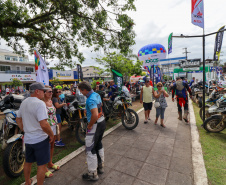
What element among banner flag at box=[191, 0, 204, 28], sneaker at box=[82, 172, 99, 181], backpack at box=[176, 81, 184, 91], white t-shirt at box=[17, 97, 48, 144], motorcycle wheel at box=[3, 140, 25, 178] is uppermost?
banner flag at box=[191, 0, 204, 28]

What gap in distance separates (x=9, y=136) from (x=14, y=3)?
18.2 ft

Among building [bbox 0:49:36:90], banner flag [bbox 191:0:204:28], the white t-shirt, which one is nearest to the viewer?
the white t-shirt

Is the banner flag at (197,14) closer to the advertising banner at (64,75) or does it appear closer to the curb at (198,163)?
the curb at (198,163)

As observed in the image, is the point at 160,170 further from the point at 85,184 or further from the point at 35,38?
the point at 35,38

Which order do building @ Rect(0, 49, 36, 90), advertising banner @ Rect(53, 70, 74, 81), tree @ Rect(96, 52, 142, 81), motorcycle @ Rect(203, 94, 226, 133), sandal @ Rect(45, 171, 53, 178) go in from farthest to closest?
advertising banner @ Rect(53, 70, 74, 81) < building @ Rect(0, 49, 36, 90) < tree @ Rect(96, 52, 142, 81) < motorcycle @ Rect(203, 94, 226, 133) < sandal @ Rect(45, 171, 53, 178)

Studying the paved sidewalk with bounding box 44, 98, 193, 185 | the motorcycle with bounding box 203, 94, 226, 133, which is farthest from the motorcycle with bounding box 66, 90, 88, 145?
the motorcycle with bounding box 203, 94, 226, 133

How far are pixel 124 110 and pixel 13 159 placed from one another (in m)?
3.34

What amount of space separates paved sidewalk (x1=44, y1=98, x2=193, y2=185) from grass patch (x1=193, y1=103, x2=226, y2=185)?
34cm

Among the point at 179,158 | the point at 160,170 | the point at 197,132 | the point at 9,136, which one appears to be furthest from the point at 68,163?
the point at 197,132

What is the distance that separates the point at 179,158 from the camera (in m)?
2.92

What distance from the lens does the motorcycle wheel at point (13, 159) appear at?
226 cm

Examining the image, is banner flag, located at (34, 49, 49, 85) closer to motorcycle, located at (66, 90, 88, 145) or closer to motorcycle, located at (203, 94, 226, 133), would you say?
motorcycle, located at (66, 90, 88, 145)

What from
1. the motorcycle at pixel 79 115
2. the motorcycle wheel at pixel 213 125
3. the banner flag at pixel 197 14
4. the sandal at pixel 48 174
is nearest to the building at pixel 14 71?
the motorcycle at pixel 79 115

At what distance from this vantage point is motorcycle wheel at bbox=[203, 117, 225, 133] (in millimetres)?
4004
